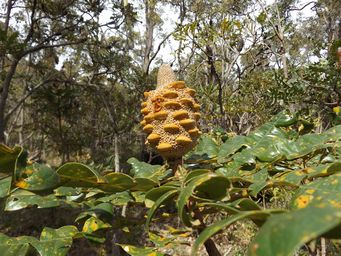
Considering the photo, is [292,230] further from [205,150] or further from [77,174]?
[205,150]

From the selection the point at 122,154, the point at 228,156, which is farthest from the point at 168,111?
the point at 122,154

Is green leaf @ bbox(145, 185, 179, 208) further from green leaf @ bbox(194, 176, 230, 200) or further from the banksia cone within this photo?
the banksia cone

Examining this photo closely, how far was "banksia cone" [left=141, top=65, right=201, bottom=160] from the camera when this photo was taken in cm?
106

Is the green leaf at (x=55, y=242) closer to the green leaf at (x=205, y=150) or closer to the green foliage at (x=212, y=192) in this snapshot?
the green foliage at (x=212, y=192)

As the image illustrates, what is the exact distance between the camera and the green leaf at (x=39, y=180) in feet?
1.87

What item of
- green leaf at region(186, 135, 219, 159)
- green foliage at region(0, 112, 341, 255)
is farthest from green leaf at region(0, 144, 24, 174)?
green leaf at region(186, 135, 219, 159)

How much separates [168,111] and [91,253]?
656cm

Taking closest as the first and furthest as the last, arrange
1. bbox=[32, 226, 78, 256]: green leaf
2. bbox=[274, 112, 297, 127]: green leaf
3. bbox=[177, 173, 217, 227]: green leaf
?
bbox=[177, 173, 217, 227]: green leaf
bbox=[32, 226, 78, 256]: green leaf
bbox=[274, 112, 297, 127]: green leaf

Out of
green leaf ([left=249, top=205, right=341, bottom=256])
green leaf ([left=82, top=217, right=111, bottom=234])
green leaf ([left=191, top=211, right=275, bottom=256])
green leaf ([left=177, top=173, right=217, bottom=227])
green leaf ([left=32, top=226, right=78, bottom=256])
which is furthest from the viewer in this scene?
green leaf ([left=82, top=217, right=111, bottom=234])

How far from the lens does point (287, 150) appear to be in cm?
96

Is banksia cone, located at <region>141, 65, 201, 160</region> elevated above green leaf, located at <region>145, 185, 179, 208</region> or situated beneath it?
elevated above

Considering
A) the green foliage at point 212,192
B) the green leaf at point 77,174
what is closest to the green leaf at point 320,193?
the green foliage at point 212,192

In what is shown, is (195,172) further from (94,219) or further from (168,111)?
(168,111)

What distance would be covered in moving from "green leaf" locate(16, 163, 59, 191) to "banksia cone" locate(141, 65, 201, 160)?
50cm
